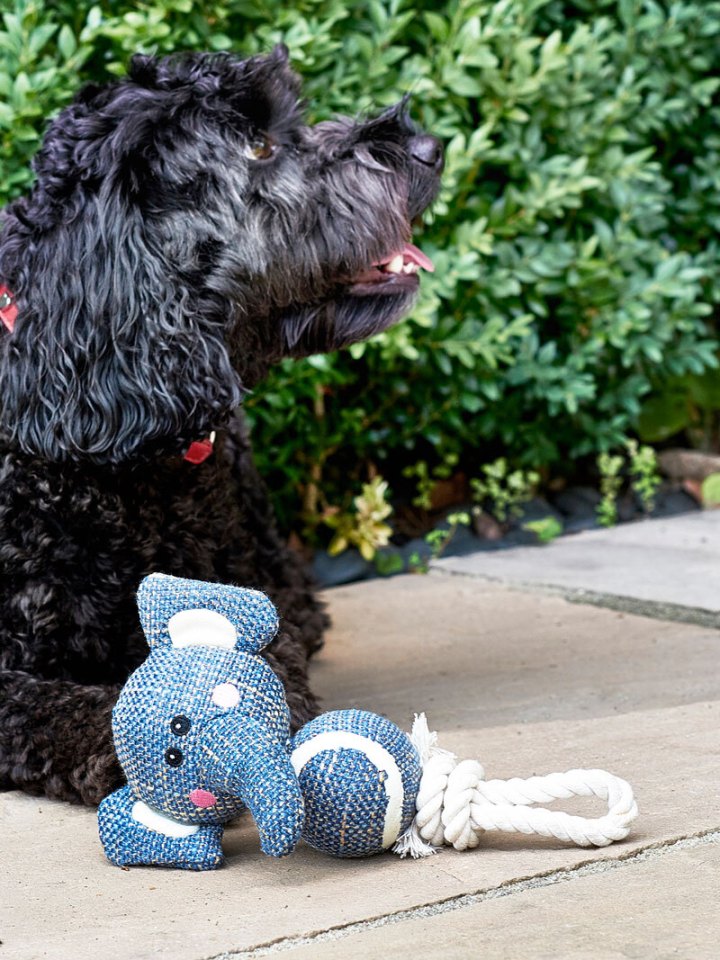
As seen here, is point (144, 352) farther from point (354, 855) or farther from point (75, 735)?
point (354, 855)

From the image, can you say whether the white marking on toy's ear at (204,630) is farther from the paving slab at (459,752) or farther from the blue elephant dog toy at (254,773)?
the paving slab at (459,752)

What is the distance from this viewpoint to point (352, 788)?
1806 mm

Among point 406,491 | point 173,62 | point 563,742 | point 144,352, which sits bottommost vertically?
point 406,491

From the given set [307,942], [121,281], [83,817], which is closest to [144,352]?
[121,281]

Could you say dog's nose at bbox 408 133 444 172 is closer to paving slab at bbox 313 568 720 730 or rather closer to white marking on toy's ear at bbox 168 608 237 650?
paving slab at bbox 313 568 720 730

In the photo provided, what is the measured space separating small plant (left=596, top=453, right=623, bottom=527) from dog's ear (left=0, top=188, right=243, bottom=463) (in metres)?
2.60

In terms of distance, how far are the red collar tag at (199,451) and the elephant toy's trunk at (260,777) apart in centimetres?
84

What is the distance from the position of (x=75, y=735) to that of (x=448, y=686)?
97 cm

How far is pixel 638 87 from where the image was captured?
4.45m

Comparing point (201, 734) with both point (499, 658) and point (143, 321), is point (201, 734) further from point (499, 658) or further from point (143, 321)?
point (499, 658)

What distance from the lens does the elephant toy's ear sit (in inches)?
75.4

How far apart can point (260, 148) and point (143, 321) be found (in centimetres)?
50

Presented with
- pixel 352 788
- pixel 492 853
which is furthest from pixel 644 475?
pixel 352 788

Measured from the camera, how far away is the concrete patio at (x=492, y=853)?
1.60 metres
